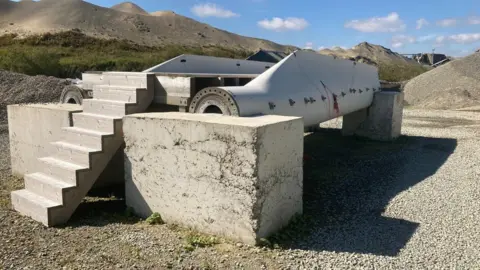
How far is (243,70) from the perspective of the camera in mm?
10539

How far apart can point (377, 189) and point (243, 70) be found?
198 inches

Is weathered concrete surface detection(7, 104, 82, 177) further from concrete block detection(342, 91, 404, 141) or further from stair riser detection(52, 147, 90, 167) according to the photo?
concrete block detection(342, 91, 404, 141)

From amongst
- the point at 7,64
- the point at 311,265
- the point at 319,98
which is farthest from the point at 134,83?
the point at 7,64

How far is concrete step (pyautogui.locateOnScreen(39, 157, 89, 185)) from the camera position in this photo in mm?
5086

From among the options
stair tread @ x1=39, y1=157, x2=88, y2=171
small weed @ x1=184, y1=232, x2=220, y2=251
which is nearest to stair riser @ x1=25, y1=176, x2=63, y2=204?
stair tread @ x1=39, y1=157, x2=88, y2=171

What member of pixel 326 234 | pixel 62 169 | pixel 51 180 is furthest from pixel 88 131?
pixel 326 234

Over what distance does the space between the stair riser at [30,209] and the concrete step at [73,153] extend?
0.69 metres

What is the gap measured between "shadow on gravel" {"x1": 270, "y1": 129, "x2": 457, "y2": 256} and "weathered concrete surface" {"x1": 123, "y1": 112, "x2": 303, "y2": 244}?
16.0 inches

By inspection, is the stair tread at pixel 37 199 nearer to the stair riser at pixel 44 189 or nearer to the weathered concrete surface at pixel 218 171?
the stair riser at pixel 44 189

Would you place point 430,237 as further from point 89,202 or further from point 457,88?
point 457,88

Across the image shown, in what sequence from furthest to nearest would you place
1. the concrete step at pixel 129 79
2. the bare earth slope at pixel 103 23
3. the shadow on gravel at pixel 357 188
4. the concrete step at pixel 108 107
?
the bare earth slope at pixel 103 23, the concrete step at pixel 129 79, the concrete step at pixel 108 107, the shadow on gravel at pixel 357 188

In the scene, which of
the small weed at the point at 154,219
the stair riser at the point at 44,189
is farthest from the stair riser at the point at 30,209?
the small weed at the point at 154,219

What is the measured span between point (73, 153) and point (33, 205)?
2.55 ft

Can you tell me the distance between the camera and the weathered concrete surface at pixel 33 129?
6676mm
